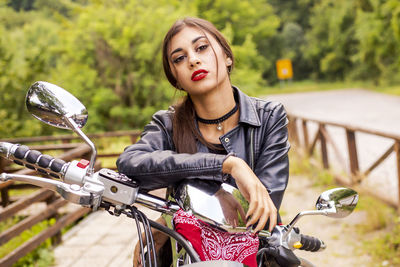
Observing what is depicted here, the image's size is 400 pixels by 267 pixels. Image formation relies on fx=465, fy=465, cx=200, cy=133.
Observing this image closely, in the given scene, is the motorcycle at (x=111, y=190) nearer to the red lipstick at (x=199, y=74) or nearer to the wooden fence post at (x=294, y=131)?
the red lipstick at (x=199, y=74)

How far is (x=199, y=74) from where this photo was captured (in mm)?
1581

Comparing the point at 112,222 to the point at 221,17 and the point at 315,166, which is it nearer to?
the point at 315,166

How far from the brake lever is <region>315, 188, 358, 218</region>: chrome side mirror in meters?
0.63

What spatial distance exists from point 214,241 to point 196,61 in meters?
0.59

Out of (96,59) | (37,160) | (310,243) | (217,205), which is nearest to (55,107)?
(37,160)

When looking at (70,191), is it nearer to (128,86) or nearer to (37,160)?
(37,160)

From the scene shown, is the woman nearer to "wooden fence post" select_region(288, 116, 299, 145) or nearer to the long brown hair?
the long brown hair

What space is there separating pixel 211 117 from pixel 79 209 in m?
4.25

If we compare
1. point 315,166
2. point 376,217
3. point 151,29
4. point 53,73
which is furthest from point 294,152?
point 53,73

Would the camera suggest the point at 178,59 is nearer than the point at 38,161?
No

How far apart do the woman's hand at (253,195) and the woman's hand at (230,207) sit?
3cm

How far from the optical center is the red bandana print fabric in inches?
54.1

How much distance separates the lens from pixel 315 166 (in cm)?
780

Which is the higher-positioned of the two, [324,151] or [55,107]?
[55,107]
